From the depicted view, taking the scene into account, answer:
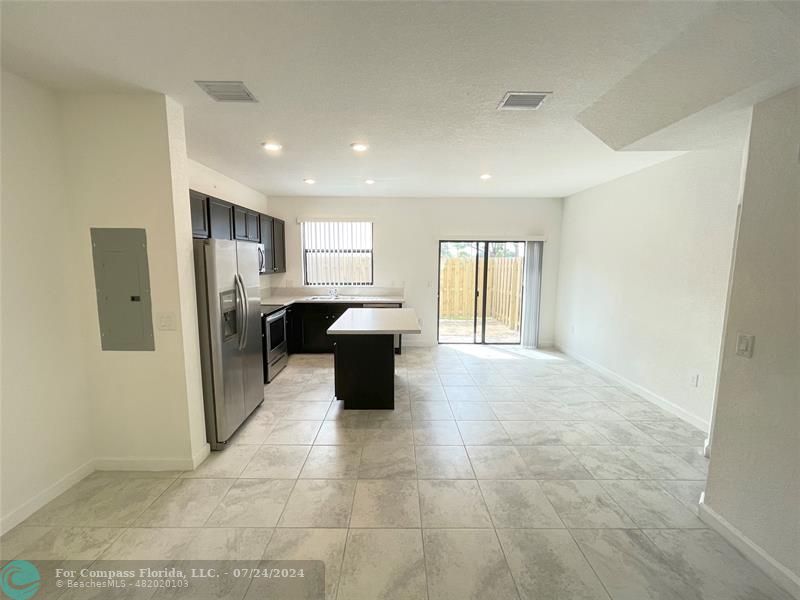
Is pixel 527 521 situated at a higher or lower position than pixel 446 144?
lower

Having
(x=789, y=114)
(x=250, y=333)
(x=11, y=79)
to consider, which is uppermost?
(x=11, y=79)

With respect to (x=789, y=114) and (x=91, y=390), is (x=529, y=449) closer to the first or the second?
(x=789, y=114)

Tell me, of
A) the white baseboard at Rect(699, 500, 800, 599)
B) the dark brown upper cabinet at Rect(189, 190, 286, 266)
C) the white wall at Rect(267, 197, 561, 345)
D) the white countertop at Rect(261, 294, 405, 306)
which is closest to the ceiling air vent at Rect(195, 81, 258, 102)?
the dark brown upper cabinet at Rect(189, 190, 286, 266)

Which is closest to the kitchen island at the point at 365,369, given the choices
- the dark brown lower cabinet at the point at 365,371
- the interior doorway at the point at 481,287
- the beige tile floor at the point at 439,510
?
the dark brown lower cabinet at the point at 365,371

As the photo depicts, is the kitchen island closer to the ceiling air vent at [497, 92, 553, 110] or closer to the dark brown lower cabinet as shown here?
the dark brown lower cabinet

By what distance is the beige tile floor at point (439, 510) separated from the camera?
60.6 inches

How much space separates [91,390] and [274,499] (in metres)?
1.57

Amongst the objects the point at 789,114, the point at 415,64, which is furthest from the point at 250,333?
the point at 789,114

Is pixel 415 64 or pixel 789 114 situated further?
pixel 415 64

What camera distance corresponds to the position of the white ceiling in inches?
52.6

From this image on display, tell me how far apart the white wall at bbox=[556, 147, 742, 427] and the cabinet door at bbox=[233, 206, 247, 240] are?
4726 mm

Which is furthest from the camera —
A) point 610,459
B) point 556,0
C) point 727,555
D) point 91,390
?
point 610,459

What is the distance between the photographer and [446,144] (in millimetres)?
2885

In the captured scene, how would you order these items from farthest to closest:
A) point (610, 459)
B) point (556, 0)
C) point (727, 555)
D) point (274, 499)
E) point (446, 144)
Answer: point (446, 144)
point (610, 459)
point (274, 499)
point (727, 555)
point (556, 0)
